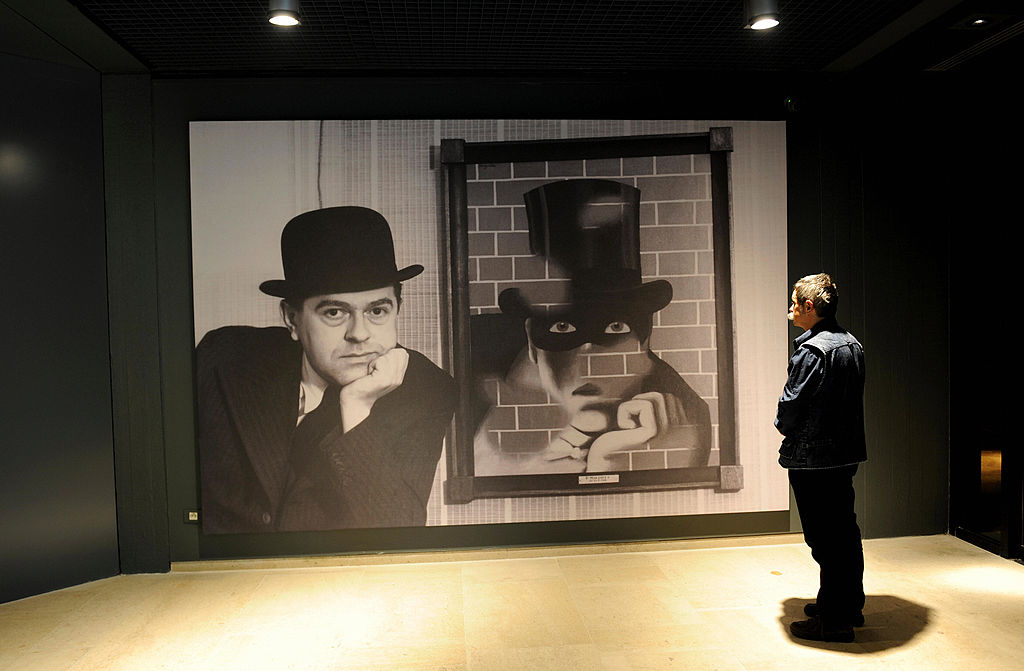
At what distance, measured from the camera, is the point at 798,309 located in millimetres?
2979

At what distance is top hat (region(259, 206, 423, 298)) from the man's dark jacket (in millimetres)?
285

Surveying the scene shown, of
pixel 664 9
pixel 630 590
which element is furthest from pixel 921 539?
pixel 664 9

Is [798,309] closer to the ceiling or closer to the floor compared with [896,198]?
closer to the floor

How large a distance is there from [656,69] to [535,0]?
1.09 meters

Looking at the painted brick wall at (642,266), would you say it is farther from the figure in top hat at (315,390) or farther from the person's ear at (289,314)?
the person's ear at (289,314)

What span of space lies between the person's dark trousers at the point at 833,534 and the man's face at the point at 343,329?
2.13 metres

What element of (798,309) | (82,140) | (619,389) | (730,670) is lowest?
(730,670)

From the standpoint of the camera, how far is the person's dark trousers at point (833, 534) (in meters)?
2.87

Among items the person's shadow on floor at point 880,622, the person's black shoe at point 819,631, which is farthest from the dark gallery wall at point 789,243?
the person's black shoe at point 819,631

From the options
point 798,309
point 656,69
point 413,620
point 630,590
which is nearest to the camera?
point 798,309

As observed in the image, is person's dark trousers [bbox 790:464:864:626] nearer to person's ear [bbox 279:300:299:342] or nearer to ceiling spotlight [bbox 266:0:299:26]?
person's ear [bbox 279:300:299:342]

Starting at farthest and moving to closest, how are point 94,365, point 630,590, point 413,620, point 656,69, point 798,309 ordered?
1. point 656,69
2. point 94,365
3. point 630,590
4. point 413,620
5. point 798,309

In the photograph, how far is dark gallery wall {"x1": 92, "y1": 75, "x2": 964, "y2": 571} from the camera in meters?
3.85

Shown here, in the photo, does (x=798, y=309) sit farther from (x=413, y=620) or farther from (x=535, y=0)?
(x=413, y=620)
